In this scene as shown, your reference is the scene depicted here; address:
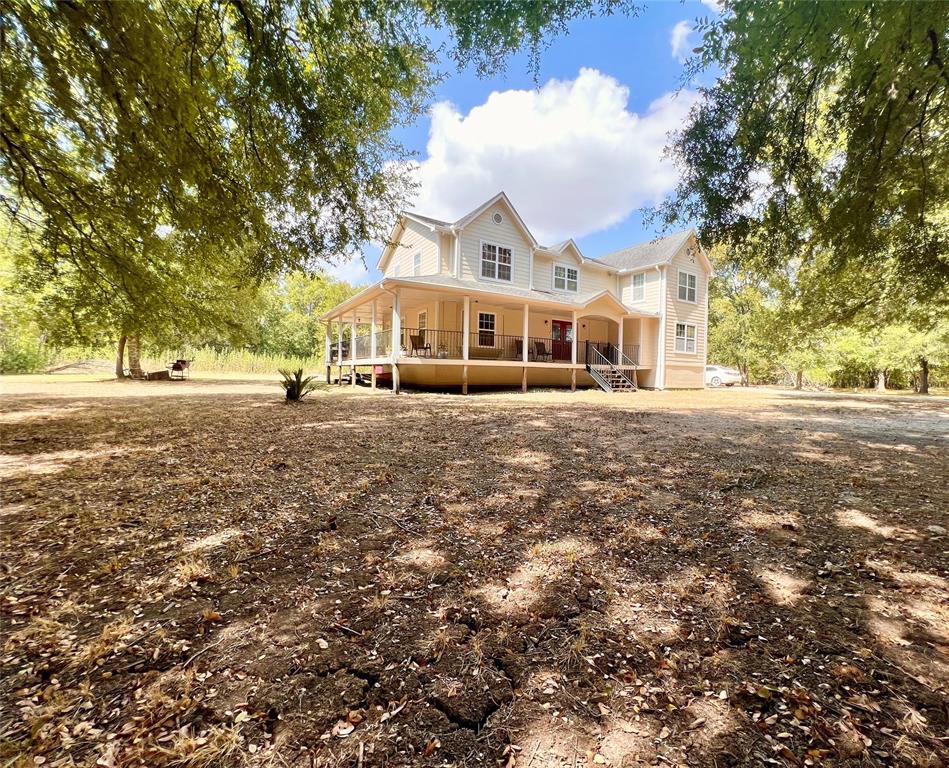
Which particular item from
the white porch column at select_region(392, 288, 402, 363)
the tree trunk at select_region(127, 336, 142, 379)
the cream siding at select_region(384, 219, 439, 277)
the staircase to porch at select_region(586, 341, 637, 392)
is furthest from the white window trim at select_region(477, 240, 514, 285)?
the tree trunk at select_region(127, 336, 142, 379)

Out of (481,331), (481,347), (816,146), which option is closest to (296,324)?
(481,331)

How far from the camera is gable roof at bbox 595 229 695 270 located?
1964 centimetres

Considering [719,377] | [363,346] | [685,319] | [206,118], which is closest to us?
[206,118]

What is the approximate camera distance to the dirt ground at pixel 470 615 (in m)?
1.42

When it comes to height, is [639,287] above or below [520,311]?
above

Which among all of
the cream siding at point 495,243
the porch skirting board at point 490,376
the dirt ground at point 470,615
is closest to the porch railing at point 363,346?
the porch skirting board at point 490,376

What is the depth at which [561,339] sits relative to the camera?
65.4 ft

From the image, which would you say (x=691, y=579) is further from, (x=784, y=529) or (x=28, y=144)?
(x=28, y=144)

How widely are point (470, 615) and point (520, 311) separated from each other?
1692 centimetres

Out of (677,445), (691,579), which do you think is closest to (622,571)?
(691,579)

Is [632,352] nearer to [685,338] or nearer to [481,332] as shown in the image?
[685,338]

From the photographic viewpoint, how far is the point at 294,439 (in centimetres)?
581

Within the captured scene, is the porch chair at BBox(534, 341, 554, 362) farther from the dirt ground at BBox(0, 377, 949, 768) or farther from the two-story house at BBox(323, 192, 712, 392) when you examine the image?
the dirt ground at BBox(0, 377, 949, 768)

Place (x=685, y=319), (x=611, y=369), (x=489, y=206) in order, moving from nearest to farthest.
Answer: (x=489, y=206) < (x=611, y=369) < (x=685, y=319)
